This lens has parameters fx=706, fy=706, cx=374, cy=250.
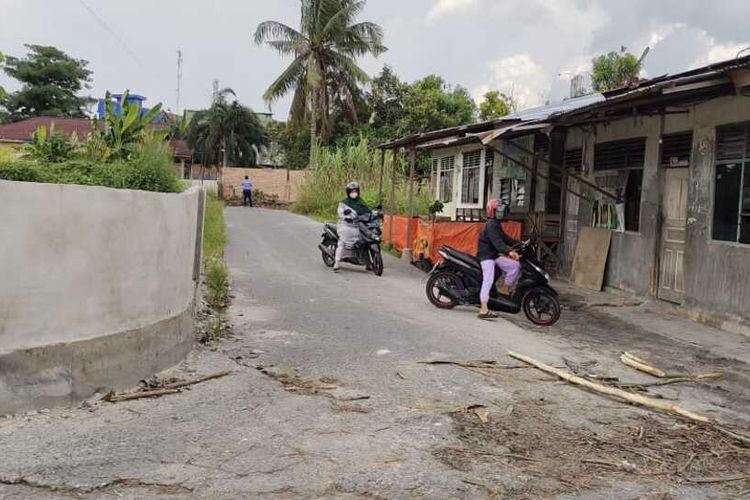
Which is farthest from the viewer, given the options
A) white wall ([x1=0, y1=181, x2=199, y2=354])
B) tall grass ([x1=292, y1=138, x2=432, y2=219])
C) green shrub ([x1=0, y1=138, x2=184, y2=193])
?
tall grass ([x1=292, y1=138, x2=432, y2=219])

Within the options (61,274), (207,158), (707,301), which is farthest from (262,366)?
(207,158)

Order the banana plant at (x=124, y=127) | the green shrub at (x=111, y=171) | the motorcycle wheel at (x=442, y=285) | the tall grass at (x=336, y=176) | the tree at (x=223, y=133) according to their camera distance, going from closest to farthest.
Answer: the green shrub at (x=111, y=171) < the banana plant at (x=124, y=127) < the motorcycle wheel at (x=442, y=285) < the tall grass at (x=336, y=176) < the tree at (x=223, y=133)

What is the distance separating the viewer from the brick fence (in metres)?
36.6

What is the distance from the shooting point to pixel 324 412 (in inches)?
197

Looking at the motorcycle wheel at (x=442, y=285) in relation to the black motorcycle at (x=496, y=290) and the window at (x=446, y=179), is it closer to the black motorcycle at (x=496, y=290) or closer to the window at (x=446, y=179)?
the black motorcycle at (x=496, y=290)

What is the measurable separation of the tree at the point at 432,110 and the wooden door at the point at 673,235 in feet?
76.9

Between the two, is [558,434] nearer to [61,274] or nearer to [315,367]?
[315,367]

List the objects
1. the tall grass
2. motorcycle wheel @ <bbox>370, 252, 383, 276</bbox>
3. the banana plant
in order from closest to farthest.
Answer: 1. the banana plant
2. motorcycle wheel @ <bbox>370, 252, 383, 276</bbox>
3. the tall grass

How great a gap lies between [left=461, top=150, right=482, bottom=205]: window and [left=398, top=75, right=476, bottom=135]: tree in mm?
13460

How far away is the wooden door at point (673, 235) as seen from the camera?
10031mm

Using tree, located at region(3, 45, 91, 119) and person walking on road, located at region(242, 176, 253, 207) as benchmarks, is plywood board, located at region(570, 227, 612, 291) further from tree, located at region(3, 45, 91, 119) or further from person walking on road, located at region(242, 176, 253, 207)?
tree, located at region(3, 45, 91, 119)

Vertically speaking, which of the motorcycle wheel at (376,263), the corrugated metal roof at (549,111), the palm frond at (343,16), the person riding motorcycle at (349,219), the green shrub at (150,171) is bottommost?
the motorcycle wheel at (376,263)

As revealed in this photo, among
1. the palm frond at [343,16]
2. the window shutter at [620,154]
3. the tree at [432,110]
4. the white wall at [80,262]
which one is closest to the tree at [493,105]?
the tree at [432,110]

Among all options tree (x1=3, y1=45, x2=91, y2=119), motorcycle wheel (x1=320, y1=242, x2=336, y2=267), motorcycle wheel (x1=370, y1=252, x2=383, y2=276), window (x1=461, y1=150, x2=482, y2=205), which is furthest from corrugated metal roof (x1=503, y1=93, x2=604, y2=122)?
tree (x1=3, y1=45, x2=91, y2=119)
